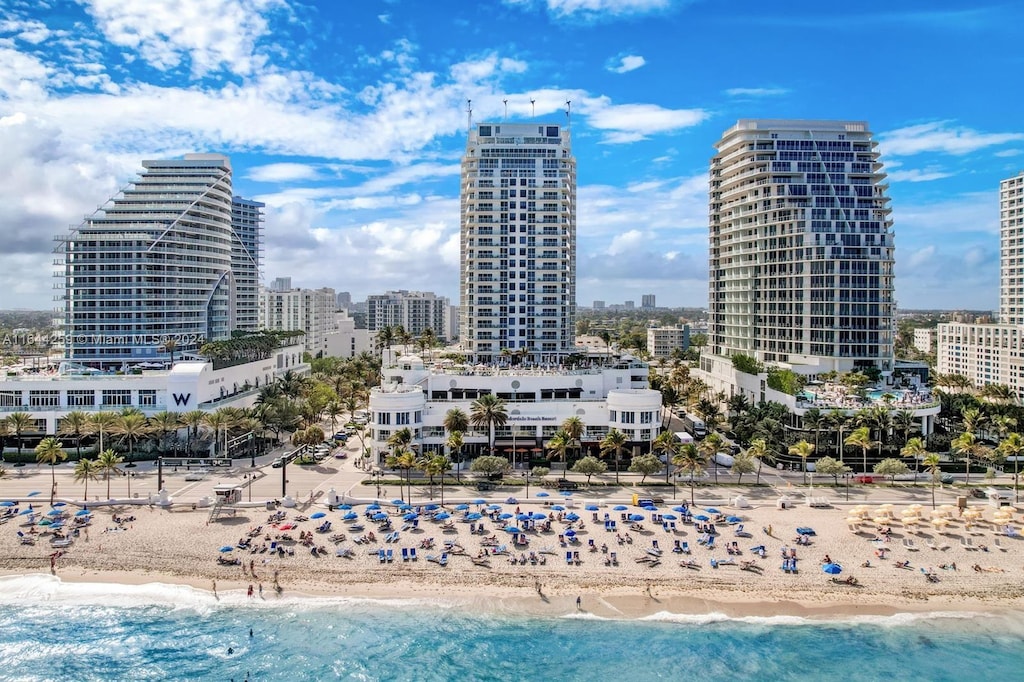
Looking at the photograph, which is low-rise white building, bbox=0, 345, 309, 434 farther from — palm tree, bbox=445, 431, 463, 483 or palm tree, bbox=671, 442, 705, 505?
palm tree, bbox=671, 442, 705, 505

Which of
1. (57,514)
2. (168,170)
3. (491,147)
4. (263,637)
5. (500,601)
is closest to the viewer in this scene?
(263,637)

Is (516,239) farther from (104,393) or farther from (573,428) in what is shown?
(104,393)

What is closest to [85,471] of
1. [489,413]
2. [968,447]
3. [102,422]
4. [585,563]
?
[102,422]

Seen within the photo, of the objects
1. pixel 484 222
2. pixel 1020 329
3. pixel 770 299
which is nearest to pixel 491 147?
pixel 484 222

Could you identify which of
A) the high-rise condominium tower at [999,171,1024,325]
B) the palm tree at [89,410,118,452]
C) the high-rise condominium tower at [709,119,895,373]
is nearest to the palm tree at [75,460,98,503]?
the palm tree at [89,410,118,452]

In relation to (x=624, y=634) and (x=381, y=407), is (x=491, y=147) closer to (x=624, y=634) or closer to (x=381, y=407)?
(x=381, y=407)

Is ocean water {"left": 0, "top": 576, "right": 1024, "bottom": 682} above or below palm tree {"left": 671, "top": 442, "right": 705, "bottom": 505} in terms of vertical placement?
below
